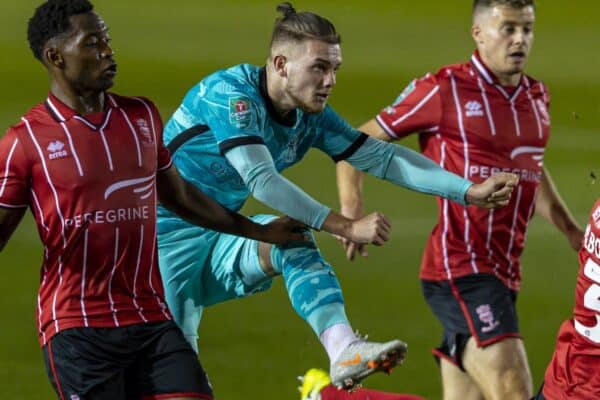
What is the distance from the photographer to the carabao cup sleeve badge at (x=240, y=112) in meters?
2.62

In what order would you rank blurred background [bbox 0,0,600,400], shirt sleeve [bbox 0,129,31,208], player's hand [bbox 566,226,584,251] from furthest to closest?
1. blurred background [bbox 0,0,600,400]
2. player's hand [bbox 566,226,584,251]
3. shirt sleeve [bbox 0,129,31,208]

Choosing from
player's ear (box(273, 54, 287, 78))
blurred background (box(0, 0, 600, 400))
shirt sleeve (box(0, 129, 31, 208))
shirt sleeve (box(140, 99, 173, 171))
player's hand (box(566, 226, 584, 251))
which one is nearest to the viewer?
shirt sleeve (box(0, 129, 31, 208))

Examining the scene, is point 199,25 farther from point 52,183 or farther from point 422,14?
point 52,183

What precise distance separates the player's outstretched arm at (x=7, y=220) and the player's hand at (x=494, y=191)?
80cm

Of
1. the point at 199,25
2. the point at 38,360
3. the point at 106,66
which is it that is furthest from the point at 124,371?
the point at 199,25

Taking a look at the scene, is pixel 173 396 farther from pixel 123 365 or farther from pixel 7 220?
pixel 7 220

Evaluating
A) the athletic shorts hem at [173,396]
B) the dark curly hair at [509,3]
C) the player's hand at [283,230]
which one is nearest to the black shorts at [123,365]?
the athletic shorts hem at [173,396]

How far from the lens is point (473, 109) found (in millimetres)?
3270

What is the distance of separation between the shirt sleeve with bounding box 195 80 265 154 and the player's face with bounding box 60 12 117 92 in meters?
0.31

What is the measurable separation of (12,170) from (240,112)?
475 millimetres

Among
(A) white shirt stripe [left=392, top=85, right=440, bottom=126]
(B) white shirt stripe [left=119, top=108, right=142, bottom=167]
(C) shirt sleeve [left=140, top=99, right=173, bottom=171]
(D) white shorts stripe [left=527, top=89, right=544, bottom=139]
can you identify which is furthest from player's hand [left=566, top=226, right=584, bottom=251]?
(B) white shirt stripe [left=119, top=108, right=142, bottom=167]

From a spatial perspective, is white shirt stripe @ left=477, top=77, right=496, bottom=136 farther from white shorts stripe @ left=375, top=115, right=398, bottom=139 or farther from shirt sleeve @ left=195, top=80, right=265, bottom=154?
shirt sleeve @ left=195, top=80, right=265, bottom=154

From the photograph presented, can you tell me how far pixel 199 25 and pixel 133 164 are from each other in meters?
2.05

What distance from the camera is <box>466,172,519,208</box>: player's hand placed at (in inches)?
103
